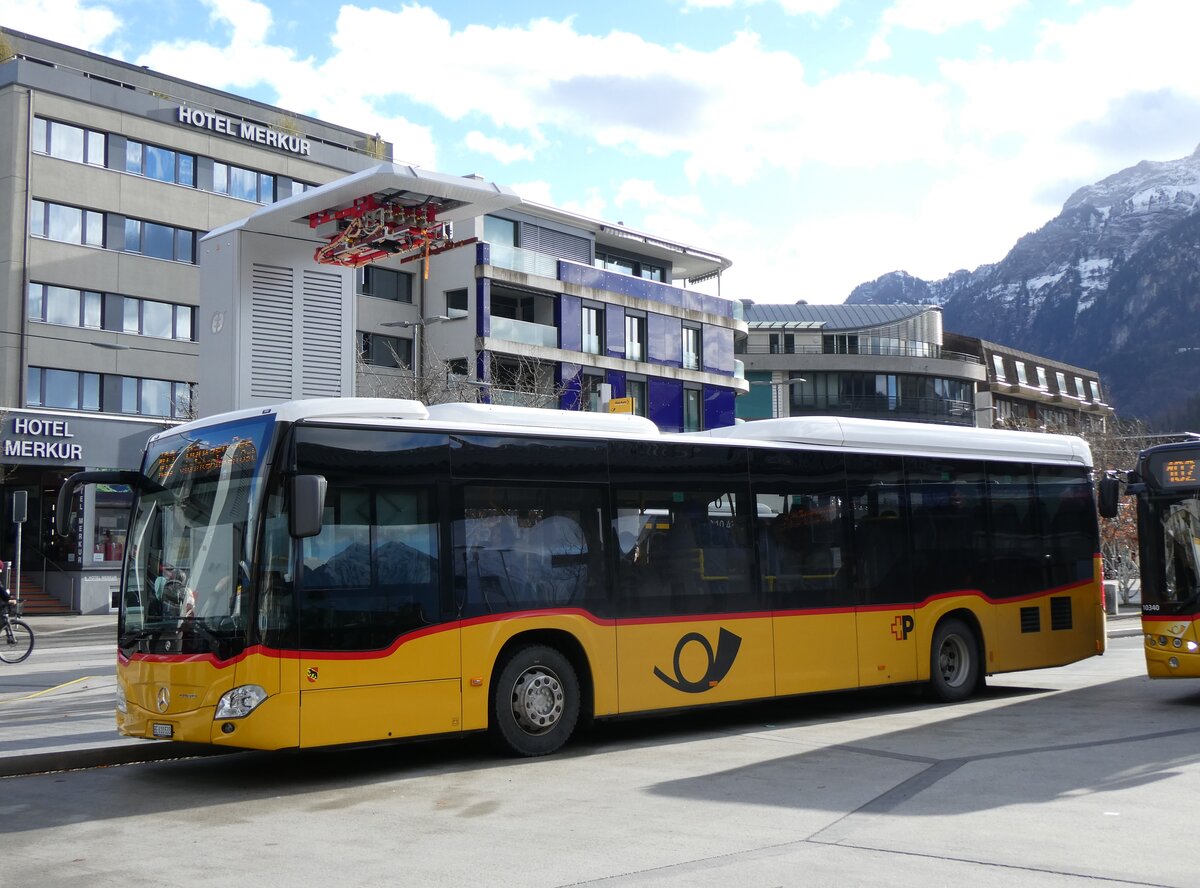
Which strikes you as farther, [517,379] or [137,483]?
[517,379]

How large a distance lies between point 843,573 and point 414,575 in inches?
212

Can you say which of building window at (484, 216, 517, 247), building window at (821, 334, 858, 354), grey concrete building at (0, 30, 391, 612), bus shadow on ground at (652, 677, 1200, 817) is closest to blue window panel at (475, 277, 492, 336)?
building window at (484, 216, 517, 247)

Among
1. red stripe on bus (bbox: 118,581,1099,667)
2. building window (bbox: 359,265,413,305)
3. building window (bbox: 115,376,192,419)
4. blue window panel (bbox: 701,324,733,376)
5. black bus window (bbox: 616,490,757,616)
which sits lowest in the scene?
red stripe on bus (bbox: 118,581,1099,667)

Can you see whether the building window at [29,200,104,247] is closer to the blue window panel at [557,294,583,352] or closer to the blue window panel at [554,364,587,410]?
the blue window panel at [557,294,583,352]

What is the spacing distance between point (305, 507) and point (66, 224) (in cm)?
3845

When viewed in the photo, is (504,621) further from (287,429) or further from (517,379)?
(517,379)

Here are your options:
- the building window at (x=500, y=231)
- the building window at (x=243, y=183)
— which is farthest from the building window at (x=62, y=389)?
the building window at (x=500, y=231)

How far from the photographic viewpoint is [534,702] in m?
11.2

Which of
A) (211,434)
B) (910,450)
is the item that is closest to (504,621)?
(211,434)

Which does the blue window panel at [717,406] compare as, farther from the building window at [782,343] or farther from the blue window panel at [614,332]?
the building window at [782,343]

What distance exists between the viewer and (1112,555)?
167 ft

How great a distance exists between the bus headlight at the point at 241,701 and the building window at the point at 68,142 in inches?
1521

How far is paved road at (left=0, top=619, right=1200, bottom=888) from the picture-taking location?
6.88 metres

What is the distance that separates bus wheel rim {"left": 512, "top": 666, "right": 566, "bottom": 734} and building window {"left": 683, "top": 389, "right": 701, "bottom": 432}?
45445 mm
